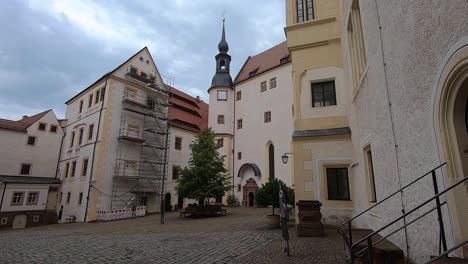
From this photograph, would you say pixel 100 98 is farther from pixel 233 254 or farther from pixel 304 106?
pixel 233 254

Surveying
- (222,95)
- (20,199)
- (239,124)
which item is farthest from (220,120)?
(20,199)

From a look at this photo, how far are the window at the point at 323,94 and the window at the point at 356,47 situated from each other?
2248 millimetres

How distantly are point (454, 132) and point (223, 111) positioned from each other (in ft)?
107

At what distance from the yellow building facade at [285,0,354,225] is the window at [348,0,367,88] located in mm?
1694

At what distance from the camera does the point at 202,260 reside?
6383 millimetres

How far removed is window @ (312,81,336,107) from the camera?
11360 mm

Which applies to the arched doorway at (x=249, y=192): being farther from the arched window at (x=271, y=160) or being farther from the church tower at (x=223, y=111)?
the church tower at (x=223, y=111)

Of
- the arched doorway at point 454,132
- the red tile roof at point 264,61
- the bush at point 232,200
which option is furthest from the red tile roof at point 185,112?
the arched doorway at point 454,132

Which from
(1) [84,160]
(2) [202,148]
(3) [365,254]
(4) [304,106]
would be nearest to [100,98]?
(1) [84,160]

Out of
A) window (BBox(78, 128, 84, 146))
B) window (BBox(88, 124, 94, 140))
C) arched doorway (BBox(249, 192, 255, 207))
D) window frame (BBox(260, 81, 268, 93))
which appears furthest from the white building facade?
window frame (BBox(260, 81, 268, 93))

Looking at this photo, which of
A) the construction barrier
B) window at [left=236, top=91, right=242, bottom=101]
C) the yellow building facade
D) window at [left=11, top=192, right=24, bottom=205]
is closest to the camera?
the yellow building facade

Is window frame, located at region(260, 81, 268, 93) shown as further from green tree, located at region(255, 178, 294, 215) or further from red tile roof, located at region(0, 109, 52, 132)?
red tile roof, located at region(0, 109, 52, 132)

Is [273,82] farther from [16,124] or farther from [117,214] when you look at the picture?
[16,124]

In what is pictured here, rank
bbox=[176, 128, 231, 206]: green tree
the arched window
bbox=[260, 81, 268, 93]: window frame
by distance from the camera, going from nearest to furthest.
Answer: bbox=[176, 128, 231, 206]: green tree
the arched window
bbox=[260, 81, 268, 93]: window frame
